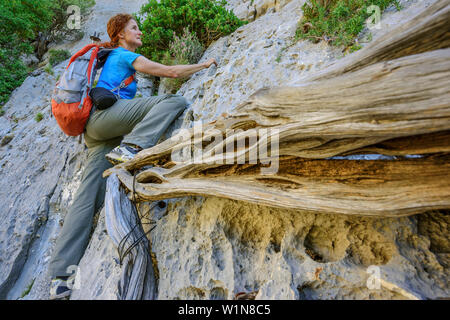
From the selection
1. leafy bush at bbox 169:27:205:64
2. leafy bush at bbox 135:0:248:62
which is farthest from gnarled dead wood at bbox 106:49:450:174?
leafy bush at bbox 135:0:248:62

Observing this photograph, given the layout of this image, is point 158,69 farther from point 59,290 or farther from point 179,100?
point 59,290

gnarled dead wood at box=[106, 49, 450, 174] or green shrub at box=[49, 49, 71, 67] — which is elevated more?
green shrub at box=[49, 49, 71, 67]

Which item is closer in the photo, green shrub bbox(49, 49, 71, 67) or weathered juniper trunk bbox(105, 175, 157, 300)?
weathered juniper trunk bbox(105, 175, 157, 300)

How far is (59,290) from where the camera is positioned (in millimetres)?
2562

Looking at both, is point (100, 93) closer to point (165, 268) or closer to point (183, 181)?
point (183, 181)

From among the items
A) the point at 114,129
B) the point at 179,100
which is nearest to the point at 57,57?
the point at 114,129

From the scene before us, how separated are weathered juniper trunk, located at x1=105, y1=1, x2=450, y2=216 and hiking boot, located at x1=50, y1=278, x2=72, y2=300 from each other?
195cm

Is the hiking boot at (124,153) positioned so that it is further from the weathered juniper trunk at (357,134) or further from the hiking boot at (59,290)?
Answer: the hiking boot at (59,290)

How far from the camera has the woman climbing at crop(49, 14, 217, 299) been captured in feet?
9.27

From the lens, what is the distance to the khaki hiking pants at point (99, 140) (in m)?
2.82

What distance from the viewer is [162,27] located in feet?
17.2

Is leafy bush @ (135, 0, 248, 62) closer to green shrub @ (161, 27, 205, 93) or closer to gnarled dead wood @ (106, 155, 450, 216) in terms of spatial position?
green shrub @ (161, 27, 205, 93)

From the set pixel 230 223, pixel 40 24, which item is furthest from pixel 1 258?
pixel 40 24

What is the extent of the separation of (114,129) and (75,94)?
549mm
